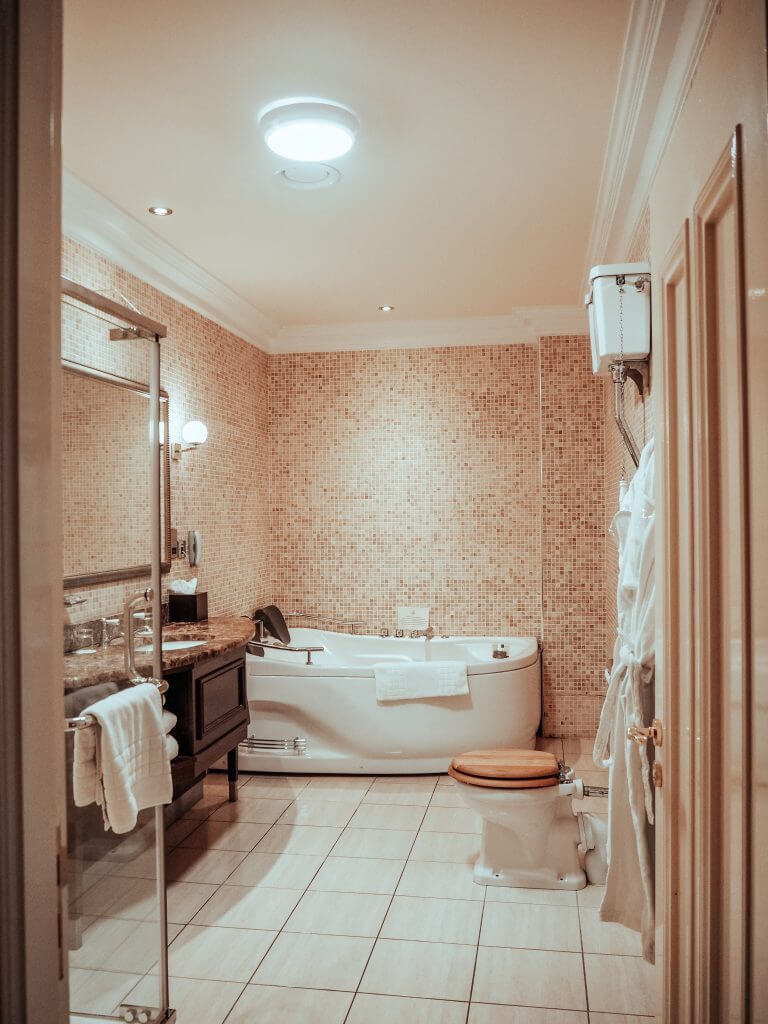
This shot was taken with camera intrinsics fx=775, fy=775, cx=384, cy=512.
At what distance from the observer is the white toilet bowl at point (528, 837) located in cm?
291

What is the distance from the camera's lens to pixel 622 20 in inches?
80.8

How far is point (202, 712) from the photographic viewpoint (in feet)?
10.4

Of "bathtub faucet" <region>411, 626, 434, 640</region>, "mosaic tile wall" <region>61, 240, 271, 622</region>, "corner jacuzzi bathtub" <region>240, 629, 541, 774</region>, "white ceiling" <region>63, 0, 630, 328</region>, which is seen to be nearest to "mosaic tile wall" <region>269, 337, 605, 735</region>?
"bathtub faucet" <region>411, 626, 434, 640</region>

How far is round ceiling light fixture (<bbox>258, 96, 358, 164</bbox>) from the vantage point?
8.02 ft

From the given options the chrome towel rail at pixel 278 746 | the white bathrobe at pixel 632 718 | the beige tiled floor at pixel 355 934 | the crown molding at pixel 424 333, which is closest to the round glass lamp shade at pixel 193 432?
the crown molding at pixel 424 333

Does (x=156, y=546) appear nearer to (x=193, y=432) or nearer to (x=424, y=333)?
(x=193, y=432)

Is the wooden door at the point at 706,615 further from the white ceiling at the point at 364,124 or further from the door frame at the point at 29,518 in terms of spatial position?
the white ceiling at the point at 364,124

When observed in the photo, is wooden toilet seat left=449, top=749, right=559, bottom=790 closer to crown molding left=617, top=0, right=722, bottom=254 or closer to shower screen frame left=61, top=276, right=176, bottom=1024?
shower screen frame left=61, top=276, right=176, bottom=1024

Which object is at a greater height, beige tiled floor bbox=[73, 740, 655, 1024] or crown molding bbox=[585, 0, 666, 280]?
crown molding bbox=[585, 0, 666, 280]

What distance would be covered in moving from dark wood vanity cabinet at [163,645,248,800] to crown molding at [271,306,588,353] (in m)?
2.59

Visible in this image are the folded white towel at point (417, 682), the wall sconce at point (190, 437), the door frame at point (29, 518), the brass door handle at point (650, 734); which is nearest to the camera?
the door frame at point (29, 518)

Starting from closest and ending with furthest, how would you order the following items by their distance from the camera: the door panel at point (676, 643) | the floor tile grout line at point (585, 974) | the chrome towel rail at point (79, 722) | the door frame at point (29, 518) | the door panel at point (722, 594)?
1. the door frame at point (29, 518)
2. the door panel at point (722, 594)
3. the door panel at point (676, 643)
4. the chrome towel rail at point (79, 722)
5. the floor tile grout line at point (585, 974)

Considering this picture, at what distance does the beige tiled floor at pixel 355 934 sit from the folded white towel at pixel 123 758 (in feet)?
0.76

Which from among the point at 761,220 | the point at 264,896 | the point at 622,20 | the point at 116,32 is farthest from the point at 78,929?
the point at 622,20
